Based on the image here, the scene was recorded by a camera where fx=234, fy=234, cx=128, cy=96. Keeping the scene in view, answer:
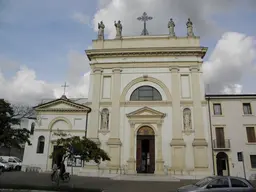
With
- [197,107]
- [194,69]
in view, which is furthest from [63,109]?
[194,69]

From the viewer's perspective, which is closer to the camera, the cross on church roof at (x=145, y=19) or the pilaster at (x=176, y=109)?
the pilaster at (x=176, y=109)

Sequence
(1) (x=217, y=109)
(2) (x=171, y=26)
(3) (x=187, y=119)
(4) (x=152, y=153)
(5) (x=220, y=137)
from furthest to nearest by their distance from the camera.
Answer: (2) (x=171, y=26) < (3) (x=187, y=119) < (1) (x=217, y=109) < (4) (x=152, y=153) < (5) (x=220, y=137)

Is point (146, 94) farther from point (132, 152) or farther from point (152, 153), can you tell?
point (132, 152)

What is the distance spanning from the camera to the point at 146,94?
2652 cm

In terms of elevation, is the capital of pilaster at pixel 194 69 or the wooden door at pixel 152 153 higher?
the capital of pilaster at pixel 194 69

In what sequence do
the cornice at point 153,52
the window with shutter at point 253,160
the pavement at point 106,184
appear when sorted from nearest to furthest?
the pavement at point 106,184 < the window with shutter at point 253,160 < the cornice at point 153,52

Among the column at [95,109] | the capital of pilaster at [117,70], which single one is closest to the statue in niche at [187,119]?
the capital of pilaster at [117,70]

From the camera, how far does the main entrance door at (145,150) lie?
79.3 feet

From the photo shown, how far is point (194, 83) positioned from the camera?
26.0m

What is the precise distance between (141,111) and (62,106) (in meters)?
8.97

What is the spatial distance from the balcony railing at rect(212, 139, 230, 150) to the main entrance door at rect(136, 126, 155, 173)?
6228 mm

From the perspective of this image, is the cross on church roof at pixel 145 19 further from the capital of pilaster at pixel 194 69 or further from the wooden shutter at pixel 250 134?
the wooden shutter at pixel 250 134

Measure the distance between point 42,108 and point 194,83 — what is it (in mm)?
17383

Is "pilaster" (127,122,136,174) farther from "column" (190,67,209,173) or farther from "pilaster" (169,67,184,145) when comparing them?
"column" (190,67,209,173)
